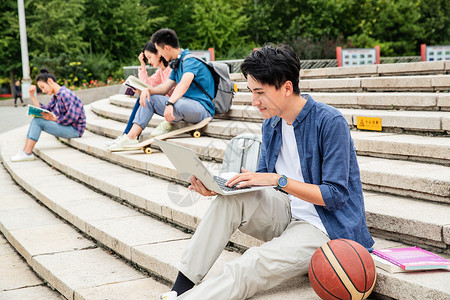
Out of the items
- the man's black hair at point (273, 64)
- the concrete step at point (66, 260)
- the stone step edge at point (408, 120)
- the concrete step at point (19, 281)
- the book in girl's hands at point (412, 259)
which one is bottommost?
the concrete step at point (19, 281)

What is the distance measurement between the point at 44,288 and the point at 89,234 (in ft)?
2.46

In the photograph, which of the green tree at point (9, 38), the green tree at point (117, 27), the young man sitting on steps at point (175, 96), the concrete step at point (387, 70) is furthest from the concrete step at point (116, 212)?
the green tree at point (117, 27)

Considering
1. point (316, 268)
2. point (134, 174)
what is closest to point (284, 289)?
point (316, 268)

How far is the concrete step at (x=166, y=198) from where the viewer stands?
125 inches

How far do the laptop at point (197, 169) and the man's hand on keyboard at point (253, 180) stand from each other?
0.03 metres

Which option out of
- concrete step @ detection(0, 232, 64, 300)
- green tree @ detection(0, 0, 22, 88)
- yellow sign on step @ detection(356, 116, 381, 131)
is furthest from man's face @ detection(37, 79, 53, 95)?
green tree @ detection(0, 0, 22, 88)

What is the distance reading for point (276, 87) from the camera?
2.82 m

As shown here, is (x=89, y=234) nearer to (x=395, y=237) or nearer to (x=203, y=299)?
(x=203, y=299)

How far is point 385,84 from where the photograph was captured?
248 inches

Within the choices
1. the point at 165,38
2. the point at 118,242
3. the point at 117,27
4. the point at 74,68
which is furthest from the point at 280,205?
the point at 117,27

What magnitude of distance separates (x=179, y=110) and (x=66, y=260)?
2717mm

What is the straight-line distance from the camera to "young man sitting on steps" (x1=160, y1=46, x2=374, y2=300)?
8.96ft

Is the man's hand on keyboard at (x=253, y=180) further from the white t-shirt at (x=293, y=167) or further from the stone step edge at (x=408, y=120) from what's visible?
the stone step edge at (x=408, y=120)

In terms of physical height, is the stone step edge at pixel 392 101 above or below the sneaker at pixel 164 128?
above
